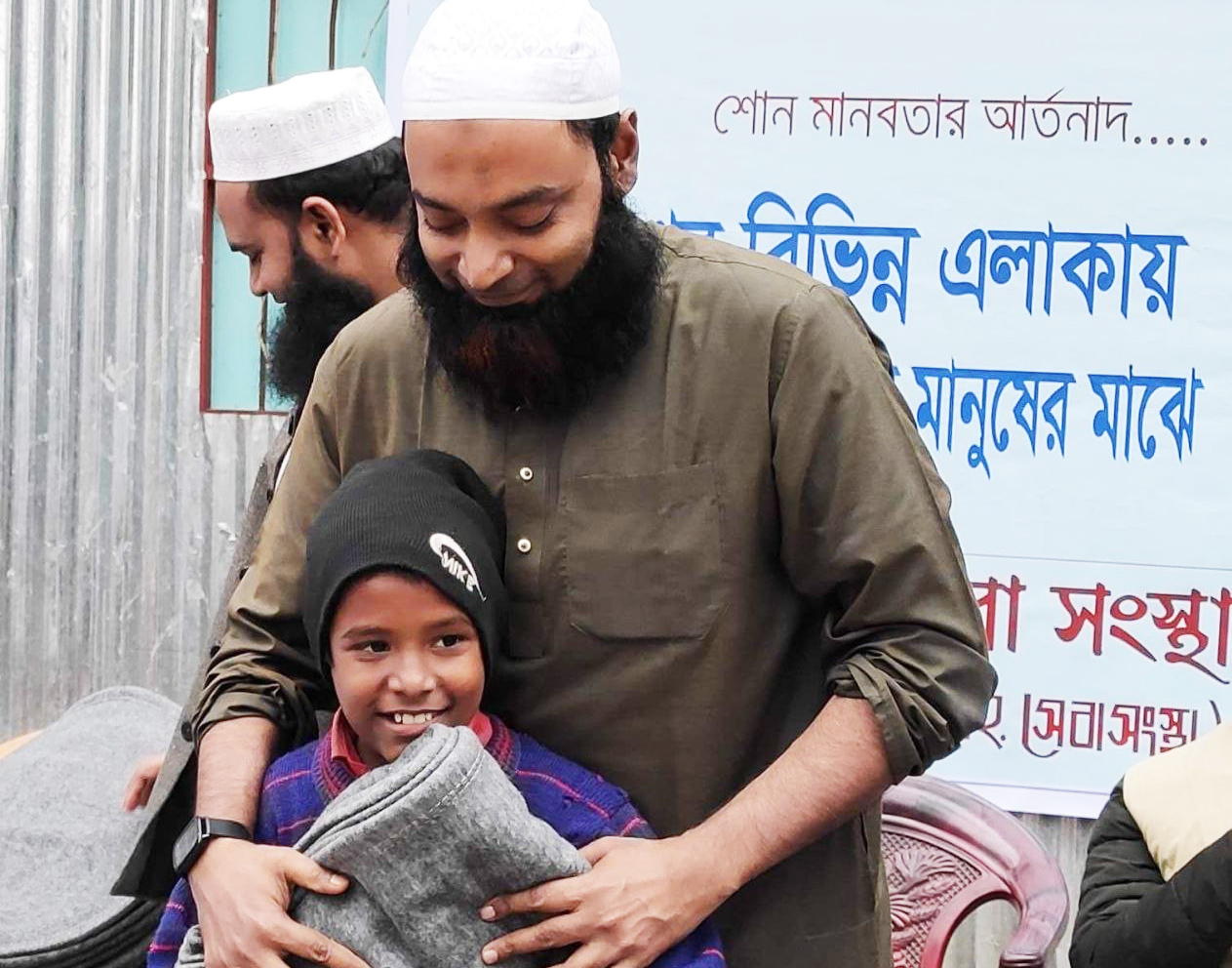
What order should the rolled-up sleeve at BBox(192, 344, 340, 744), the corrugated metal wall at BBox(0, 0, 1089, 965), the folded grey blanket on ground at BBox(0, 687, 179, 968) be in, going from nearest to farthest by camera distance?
the rolled-up sleeve at BBox(192, 344, 340, 744), the folded grey blanket on ground at BBox(0, 687, 179, 968), the corrugated metal wall at BBox(0, 0, 1089, 965)

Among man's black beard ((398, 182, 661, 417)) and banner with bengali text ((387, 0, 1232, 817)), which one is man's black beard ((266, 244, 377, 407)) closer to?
banner with bengali text ((387, 0, 1232, 817))

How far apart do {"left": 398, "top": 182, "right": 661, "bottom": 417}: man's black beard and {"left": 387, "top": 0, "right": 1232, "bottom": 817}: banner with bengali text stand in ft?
6.33

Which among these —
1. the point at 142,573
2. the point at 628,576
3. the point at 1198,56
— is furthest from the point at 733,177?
the point at 628,576

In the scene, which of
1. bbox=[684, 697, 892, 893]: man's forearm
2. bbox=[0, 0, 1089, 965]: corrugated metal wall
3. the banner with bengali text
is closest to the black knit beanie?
bbox=[684, 697, 892, 893]: man's forearm

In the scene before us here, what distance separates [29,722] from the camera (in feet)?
15.1

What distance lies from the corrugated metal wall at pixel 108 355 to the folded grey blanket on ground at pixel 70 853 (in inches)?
40.9

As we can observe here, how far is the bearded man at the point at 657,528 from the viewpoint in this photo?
1.94 meters

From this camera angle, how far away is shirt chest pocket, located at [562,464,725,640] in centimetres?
202

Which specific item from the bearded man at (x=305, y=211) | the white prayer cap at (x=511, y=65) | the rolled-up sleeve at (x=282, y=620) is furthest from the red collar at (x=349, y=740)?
the bearded man at (x=305, y=211)

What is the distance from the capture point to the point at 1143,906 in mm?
2729

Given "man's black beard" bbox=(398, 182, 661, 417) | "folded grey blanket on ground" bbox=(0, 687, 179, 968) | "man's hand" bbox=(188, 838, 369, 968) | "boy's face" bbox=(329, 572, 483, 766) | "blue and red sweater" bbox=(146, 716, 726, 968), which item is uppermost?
"man's black beard" bbox=(398, 182, 661, 417)

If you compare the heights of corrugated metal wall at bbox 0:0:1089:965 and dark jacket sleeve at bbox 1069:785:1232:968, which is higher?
corrugated metal wall at bbox 0:0:1089:965

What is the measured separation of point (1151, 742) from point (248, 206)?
2228 mm

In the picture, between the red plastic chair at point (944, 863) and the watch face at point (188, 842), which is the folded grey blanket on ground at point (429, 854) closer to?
the watch face at point (188, 842)
